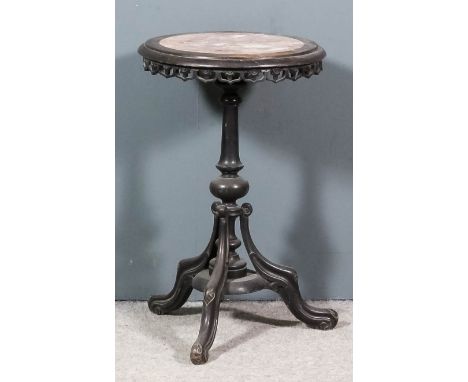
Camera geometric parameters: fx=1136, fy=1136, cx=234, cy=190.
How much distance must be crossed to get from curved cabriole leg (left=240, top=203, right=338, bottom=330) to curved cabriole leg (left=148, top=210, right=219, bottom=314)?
0.33 ft

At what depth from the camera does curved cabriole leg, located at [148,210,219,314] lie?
3.47m

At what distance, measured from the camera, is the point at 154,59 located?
10.2 feet

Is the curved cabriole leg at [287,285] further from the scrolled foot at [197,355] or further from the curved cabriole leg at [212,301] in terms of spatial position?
the scrolled foot at [197,355]

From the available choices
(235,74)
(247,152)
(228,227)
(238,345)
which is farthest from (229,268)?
(235,74)

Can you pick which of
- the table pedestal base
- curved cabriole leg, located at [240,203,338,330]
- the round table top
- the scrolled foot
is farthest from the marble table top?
the scrolled foot

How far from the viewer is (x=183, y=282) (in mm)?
3533

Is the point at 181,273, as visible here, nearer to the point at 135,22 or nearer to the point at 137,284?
the point at 137,284

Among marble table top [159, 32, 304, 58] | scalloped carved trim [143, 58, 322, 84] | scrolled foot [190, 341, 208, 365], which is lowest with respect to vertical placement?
scrolled foot [190, 341, 208, 365]

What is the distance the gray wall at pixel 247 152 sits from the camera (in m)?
3.53

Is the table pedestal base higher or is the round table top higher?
the round table top

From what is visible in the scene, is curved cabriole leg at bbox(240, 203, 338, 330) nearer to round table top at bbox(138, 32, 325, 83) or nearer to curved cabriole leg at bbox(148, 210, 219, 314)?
curved cabriole leg at bbox(148, 210, 219, 314)

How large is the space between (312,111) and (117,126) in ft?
2.04

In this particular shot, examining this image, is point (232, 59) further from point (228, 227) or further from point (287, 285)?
point (287, 285)

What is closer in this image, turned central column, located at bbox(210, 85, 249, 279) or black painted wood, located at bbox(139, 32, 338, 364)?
black painted wood, located at bbox(139, 32, 338, 364)
